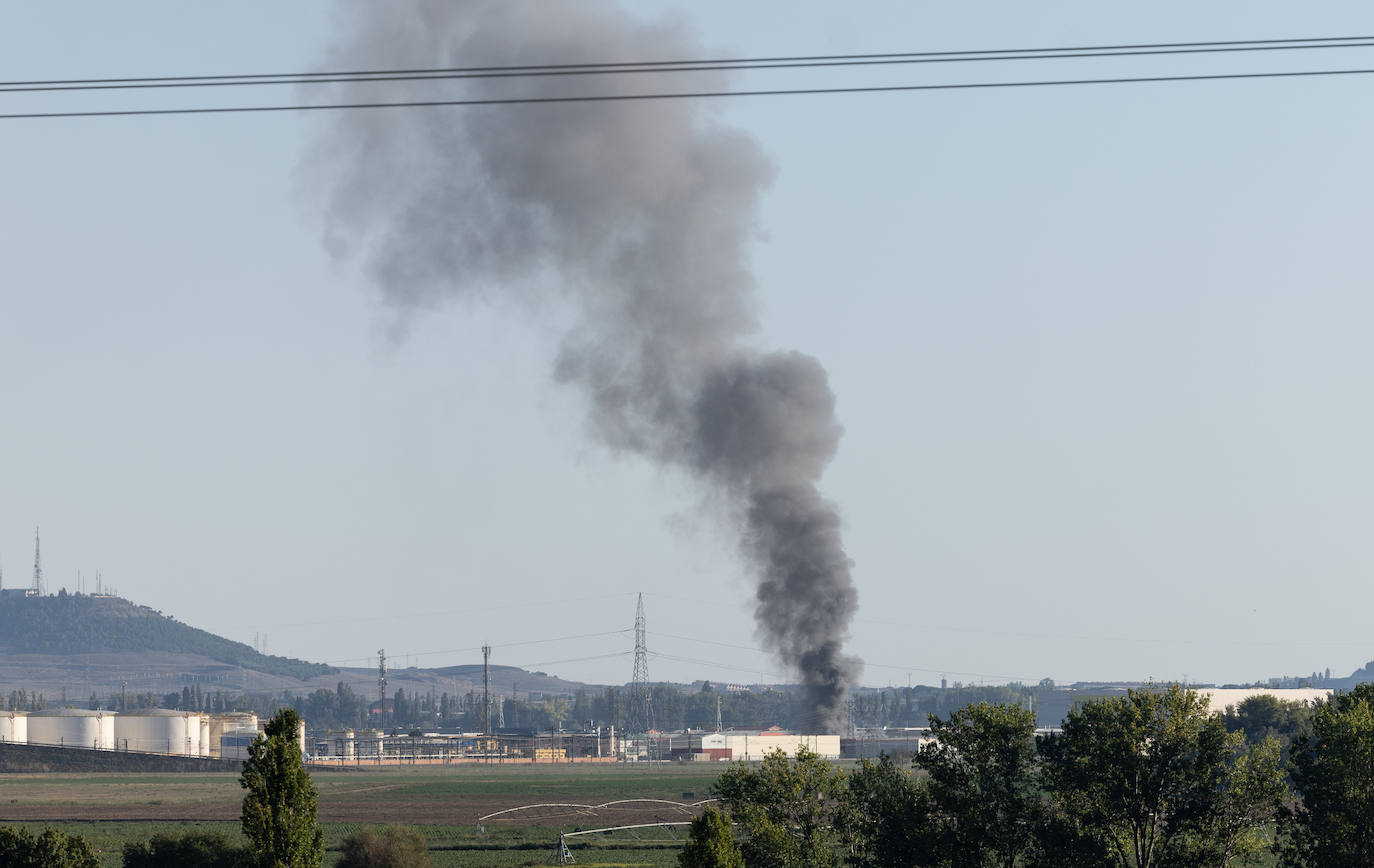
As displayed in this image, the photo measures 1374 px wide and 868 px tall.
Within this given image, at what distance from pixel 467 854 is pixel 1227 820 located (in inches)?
1890

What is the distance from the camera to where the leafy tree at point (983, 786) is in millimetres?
53438

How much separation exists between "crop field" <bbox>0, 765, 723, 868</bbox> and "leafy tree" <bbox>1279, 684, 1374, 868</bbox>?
36.3 meters

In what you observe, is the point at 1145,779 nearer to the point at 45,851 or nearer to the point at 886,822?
the point at 886,822

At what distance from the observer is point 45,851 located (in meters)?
49.5

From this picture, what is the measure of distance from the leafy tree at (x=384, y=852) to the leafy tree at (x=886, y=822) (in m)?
26.0

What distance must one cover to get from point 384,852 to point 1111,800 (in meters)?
36.1

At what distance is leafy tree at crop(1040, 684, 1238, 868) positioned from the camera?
52.8 meters

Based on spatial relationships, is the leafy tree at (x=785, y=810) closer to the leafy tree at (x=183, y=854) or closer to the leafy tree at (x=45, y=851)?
the leafy tree at (x=45, y=851)

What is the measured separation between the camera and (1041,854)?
2101 inches

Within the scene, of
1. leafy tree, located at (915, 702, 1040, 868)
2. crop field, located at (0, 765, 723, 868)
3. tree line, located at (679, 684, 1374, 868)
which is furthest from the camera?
crop field, located at (0, 765, 723, 868)

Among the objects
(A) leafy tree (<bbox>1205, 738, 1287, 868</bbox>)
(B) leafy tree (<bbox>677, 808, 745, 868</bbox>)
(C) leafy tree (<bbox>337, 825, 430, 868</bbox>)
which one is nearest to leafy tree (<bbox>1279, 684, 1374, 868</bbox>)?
(A) leafy tree (<bbox>1205, 738, 1287, 868</bbox>)

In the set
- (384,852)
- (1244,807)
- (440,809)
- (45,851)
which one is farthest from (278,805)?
(440,809)

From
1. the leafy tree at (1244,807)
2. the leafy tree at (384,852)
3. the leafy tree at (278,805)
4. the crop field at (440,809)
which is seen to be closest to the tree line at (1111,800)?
the leafy tree at (1244,807)

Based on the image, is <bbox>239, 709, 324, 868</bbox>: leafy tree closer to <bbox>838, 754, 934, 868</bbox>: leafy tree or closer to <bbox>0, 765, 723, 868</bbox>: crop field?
<bbox>838, 754, 934, 868</bbox>: leafy tree
